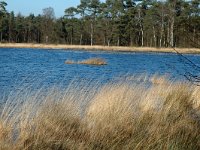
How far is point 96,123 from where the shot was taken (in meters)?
6.54

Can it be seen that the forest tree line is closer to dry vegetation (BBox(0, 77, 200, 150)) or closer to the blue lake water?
the blue lake water

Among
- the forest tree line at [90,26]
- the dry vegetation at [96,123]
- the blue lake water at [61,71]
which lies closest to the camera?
the dry vegetation at [96,123]

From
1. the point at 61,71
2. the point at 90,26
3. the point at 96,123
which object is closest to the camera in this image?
the point at 96,123

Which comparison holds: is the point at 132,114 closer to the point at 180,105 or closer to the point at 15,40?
the point at 180,105

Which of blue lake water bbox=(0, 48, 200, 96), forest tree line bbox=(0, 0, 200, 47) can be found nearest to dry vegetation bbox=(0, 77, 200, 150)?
blue lake water bbox=(0, 48, 200, 96)

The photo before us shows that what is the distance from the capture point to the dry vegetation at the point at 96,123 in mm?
5574

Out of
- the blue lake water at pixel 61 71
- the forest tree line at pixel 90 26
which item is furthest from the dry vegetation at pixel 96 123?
the forest tree line at pixel 90 26

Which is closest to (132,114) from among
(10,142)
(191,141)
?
(191,141)

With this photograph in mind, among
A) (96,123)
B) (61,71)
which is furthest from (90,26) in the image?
(96,123)

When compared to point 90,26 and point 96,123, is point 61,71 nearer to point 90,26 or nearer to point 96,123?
point 96,123

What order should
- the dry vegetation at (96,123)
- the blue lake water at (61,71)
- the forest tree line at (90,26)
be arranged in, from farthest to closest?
1. the forest tree line at (90,26)
2. the blue lake water at (61,71)
3. the dry vegetation at (96,123)

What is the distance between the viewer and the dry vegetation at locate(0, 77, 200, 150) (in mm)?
5574

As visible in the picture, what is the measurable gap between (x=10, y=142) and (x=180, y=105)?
4.12m

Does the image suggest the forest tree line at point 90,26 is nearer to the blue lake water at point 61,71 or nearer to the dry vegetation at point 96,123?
the blue lake water at point 61,71
